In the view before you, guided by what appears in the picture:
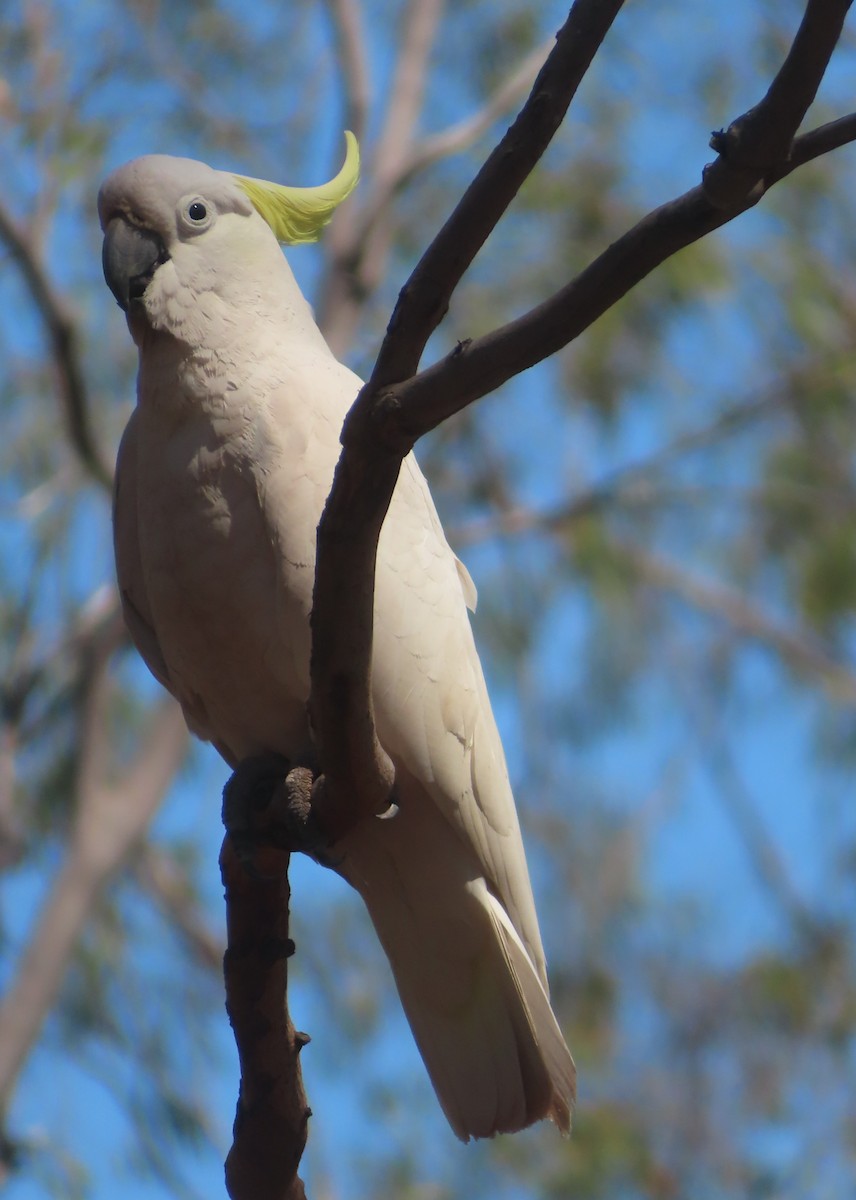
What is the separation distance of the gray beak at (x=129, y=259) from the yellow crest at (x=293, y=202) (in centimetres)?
18

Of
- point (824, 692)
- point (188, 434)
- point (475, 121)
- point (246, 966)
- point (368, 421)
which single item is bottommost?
point (246, 966)

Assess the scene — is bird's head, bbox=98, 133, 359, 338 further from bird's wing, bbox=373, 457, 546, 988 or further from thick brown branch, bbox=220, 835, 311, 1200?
thick brown branch, bbox=220, 835, 311, 1200

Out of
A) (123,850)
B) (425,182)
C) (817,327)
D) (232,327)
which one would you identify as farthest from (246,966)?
(425,182)

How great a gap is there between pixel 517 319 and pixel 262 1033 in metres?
0.97

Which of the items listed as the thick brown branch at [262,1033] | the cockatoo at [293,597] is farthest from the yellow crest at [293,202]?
the thick brown branch at [262,1033]

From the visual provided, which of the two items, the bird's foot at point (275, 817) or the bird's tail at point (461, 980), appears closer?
the bird's foot at point (275, 817)

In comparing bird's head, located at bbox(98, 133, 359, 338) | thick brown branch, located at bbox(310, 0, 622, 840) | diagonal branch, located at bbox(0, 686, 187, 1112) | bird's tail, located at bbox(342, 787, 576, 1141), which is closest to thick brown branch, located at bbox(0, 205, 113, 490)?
diagonal branch, located at bbox(0, 686, 187, 1112)

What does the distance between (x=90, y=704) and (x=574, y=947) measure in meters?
1.96

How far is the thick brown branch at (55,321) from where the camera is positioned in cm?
406

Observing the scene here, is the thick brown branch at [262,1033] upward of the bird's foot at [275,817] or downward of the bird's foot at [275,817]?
downward

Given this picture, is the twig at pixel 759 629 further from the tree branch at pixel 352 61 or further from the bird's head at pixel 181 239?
the bird's head at pixel 181 239

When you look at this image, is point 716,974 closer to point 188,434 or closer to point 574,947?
point 574,947

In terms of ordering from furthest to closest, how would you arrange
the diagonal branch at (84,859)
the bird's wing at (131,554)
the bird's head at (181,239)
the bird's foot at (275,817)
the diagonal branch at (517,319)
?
the diagonal branch at (84,859)
the bird's wing at (131,554)
the bird's head at (181,239)
the bird's foot at (275,817)
the diagonal branch at (517,319)

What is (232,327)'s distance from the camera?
194cm
